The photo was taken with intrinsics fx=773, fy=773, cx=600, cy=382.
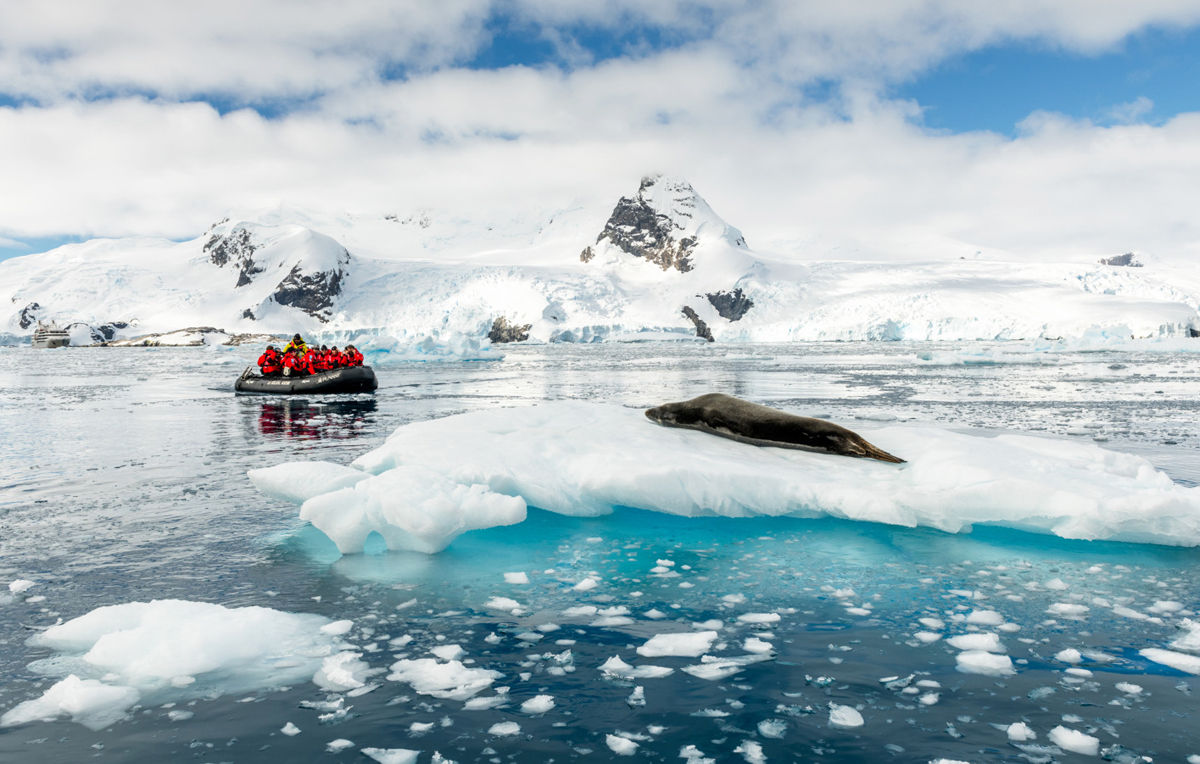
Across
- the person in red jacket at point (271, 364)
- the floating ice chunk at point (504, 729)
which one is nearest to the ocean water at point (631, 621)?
the floating ice chunk at point (504, 729)

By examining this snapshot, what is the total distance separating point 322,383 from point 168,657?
65.6 ft

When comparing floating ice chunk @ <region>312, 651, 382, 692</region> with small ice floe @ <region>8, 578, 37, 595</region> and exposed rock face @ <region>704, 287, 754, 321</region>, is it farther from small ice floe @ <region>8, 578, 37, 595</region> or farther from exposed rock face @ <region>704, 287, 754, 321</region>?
exposed rock face @ <region>704, 287, 754, 321</region>

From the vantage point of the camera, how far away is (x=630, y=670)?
11.6ft

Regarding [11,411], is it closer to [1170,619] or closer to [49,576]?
[49,576]

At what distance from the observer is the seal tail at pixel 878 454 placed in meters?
7.07

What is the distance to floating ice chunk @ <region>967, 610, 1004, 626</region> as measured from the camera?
4.08 meters

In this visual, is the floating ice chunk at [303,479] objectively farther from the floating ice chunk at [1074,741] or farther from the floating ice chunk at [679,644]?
the floating ice chunk at [1074,741]

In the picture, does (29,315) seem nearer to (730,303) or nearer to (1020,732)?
(730,303)

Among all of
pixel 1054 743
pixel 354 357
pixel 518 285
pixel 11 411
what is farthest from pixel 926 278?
pixel 1054 743

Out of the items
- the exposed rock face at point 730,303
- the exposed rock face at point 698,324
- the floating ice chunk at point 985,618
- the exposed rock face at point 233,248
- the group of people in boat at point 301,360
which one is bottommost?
the floating ice chunk at point 985,618

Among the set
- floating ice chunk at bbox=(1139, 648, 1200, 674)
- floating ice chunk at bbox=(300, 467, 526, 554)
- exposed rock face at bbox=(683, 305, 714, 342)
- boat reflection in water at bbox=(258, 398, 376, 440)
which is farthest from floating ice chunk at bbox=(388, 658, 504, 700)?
exposed rock face at bbox=(683, 305, 714, 342)

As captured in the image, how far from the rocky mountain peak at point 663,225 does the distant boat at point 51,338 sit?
280 ft

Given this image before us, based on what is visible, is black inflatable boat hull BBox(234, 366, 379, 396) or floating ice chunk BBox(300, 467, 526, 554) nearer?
floating ice chunk BBox(300, 467, 526, 554)

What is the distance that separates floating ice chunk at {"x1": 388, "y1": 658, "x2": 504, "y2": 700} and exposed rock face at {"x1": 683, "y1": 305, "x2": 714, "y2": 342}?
106087 mm
